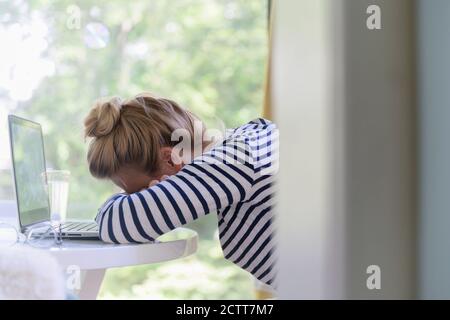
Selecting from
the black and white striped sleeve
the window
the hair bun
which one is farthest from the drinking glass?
the window

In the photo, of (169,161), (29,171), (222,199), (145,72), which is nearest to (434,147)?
(222,199)

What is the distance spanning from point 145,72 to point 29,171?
90.1 inches

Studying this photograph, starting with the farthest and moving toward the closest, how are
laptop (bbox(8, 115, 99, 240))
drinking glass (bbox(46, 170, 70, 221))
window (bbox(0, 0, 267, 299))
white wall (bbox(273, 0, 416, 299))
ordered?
window (bbox(0, 0, 267, 299)) → drinking glass (bbox(46, 170, 70, 221)) → laptop (bbox(8, 115, 99, 240)) → white wall (bbox(273, 0, 416, 299))

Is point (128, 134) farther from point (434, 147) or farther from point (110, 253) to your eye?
point (434, 147)

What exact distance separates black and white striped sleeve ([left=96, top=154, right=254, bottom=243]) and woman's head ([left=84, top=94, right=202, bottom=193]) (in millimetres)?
123

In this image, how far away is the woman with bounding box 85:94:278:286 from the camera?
0.81 meters

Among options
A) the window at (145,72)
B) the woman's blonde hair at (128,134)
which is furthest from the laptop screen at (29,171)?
the window at (145,72)

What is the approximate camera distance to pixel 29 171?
1050 mm

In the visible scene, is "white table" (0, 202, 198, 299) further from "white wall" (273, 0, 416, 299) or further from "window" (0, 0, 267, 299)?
"window" (0, 0, 267, 299)

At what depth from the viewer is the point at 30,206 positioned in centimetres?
104

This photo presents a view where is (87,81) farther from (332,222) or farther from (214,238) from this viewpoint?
(332,222)

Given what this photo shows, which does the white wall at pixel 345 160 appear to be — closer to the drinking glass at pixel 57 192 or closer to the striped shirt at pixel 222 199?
the striped shirt at pixel 222 199
